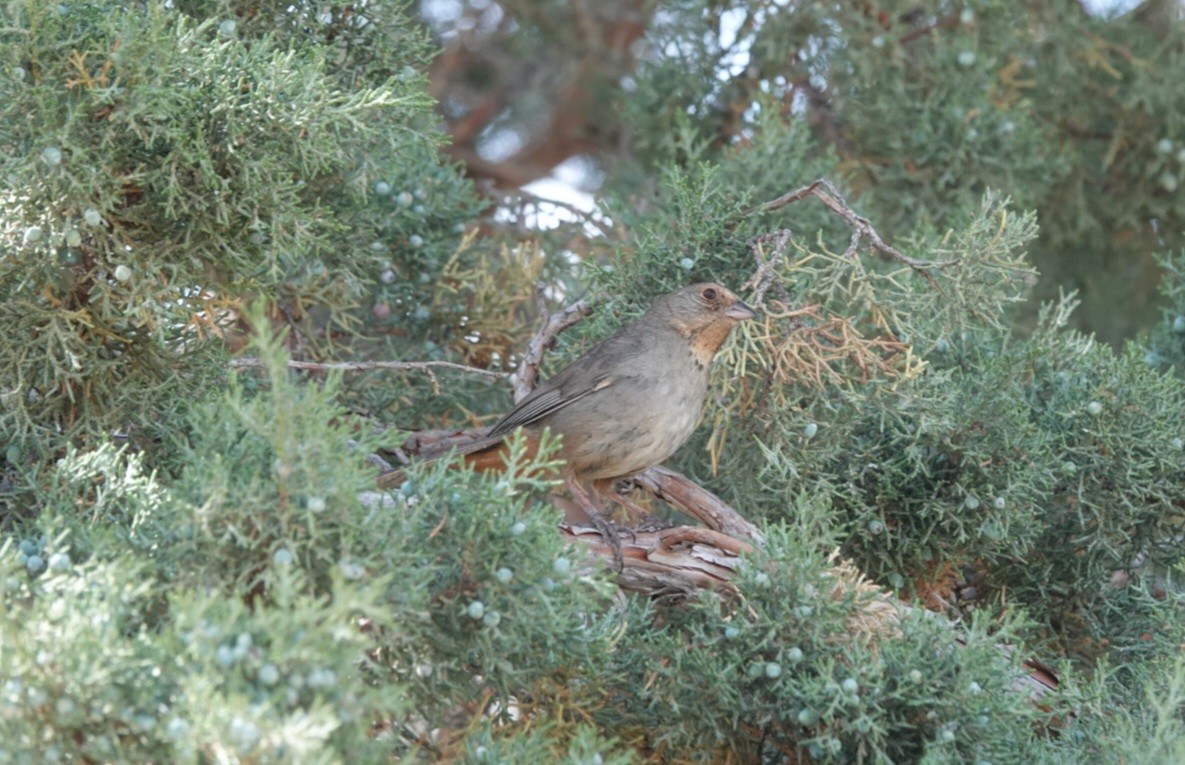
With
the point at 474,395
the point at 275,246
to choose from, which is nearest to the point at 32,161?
the point at 275,246

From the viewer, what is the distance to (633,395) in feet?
14.1

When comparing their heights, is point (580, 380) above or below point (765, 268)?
below

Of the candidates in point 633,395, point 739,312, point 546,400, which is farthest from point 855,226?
point 546,400

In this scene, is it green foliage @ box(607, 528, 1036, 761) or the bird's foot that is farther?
the bird's foot

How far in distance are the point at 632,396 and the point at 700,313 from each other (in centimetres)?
34

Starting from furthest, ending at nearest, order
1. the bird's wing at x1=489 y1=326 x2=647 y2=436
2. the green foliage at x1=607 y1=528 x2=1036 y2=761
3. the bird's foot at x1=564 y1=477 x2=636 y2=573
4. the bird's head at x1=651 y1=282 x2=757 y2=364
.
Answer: the bird's wing at x1=489 y1=326 x2=647 y2=436 → the bird's head at x1=651 y1=282 x2=757 y2=364 → the bird's foot at x1=564 y1=477 x2=636 y2=573 → the green foliage at x1=607 y1=528 x2=1036 y2=761

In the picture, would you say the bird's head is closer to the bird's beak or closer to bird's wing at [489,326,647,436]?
the bird's beak

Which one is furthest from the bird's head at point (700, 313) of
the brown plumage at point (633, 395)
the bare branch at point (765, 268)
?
the bare branch at point (765, 268)

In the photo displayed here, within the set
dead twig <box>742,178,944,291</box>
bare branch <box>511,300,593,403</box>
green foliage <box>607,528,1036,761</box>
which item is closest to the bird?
bare branch <box>511,300,593,403</box>

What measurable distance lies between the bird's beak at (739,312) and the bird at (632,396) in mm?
25

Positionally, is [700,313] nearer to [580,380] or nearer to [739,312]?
[739,312]

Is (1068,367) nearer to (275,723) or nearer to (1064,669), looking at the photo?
(1064,669)

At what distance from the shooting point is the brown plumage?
4258mm

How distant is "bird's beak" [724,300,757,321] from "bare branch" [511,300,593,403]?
57 centimetres
